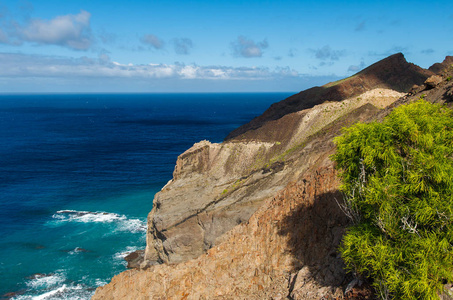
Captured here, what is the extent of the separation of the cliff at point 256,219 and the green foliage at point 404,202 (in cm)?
337

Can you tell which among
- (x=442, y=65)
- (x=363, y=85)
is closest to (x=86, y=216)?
(x=363, y=85)

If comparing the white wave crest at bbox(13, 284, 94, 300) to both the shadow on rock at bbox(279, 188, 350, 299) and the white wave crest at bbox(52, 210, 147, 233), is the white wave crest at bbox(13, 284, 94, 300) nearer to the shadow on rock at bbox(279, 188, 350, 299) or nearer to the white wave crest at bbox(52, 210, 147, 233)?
the white wave crest at bbox(52, 210, 147, 233)

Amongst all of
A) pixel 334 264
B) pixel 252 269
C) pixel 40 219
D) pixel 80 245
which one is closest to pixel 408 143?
pixel 334 264

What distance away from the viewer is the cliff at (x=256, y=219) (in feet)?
87.8

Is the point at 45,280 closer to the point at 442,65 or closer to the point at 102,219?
the point at 102,219

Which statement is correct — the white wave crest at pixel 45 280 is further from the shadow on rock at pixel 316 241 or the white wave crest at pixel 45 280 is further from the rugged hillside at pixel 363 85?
the rugged hillside at pixel 363 85

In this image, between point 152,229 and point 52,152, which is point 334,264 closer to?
point 152,229

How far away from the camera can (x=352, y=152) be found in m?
19.4

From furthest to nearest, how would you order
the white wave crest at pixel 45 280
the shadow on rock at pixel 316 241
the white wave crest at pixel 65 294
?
1. the white wave crest at pixel 45 280
2. the white wave crest at pixel 65 294
3. the shadow on rock at pixel 316 241

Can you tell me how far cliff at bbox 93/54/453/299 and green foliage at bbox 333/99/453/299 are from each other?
3.37 metres

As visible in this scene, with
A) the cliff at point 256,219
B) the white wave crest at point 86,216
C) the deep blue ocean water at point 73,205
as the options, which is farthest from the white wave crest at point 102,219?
the cliff at point 256,219

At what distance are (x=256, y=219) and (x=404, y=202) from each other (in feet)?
53.0

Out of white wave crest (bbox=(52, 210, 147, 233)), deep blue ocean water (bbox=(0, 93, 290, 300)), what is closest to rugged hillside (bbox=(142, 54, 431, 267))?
deep blue ocean water (bbox=(0, 93, 290, 300))

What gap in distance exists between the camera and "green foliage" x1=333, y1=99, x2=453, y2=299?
16484mm
